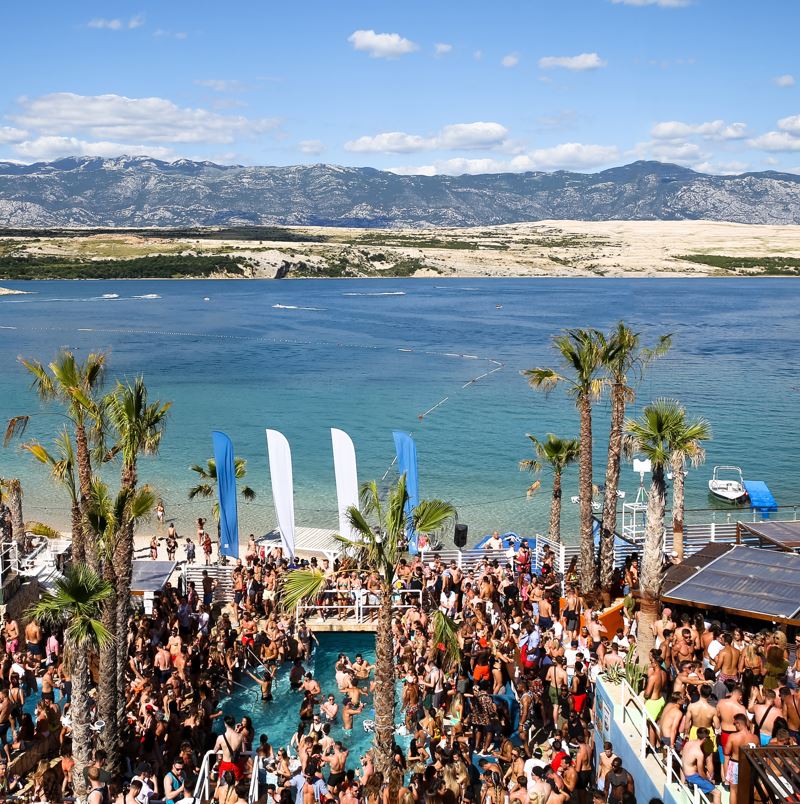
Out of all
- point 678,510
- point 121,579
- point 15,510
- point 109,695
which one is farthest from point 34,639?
point 678,510

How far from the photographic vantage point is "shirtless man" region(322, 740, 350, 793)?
10719 millimetres

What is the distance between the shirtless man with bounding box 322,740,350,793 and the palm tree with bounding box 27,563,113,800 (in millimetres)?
2932

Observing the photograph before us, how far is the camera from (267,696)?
47.3 feet

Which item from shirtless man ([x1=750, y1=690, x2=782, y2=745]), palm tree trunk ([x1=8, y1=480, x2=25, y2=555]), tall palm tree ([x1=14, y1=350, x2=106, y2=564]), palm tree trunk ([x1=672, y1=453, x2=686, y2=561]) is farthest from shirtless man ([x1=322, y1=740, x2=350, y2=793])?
palm tree trunk ([x1=8, y1=480, x2=25, y2=555])

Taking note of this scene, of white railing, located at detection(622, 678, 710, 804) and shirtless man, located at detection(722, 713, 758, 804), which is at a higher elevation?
shirtless man, located at detection(722, 713, 758, 804)

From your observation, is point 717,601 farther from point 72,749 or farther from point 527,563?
point 72,749

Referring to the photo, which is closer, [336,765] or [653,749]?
[653,749]

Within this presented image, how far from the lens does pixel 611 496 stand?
1766 cm

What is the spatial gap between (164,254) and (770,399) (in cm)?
14872

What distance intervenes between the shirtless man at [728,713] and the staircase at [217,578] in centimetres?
1098

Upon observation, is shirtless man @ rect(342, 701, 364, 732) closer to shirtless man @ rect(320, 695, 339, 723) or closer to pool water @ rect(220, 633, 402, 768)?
pool water @ rect(220, 633, 402, 768)

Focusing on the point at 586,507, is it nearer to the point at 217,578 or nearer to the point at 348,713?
the point at 348,713

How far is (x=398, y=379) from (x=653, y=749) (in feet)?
159

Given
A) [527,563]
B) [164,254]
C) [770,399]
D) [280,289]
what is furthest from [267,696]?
[164,254]
